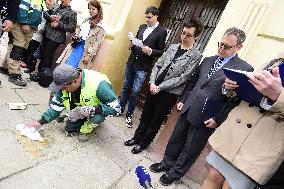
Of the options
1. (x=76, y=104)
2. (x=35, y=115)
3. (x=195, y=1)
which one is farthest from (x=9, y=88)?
(x=195, y=1)

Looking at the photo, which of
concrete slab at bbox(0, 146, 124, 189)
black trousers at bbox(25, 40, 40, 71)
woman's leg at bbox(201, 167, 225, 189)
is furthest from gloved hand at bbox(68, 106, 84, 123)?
black trousers at bbox(25, 40, 40, 71)

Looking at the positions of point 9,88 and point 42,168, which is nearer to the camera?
point 42,168

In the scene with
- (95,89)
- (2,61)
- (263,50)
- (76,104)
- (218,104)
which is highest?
(263,50)

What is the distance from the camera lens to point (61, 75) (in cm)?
325

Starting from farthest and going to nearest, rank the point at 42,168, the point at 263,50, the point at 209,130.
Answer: the point at 263,50 < the point at 209,130 < the point at 42,168

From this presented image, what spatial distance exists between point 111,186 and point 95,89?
1177 millimetres

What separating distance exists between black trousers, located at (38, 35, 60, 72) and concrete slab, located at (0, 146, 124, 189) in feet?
8.72

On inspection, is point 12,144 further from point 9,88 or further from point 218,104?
point 218,104

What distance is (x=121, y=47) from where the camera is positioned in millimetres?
6117

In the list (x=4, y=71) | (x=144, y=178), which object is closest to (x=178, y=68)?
(x=144, y=178)

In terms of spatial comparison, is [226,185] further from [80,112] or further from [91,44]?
[91,44]

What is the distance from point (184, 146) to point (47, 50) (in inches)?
138

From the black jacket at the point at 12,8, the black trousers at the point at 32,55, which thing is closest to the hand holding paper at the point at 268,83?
the black jacket at the point at 12,8

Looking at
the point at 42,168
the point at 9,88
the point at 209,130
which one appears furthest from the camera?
the point at 9,88
